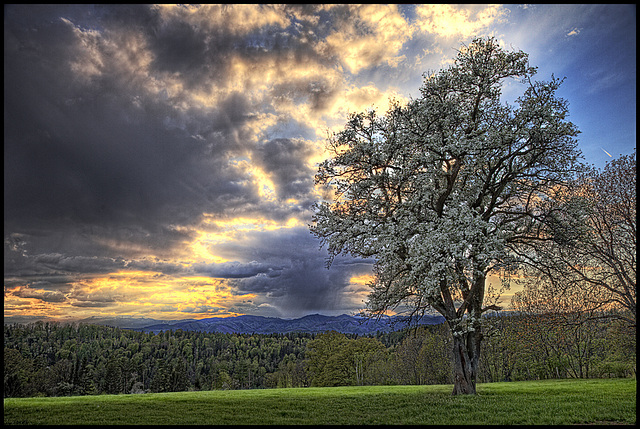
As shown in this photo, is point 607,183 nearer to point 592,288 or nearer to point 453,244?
point 592,288

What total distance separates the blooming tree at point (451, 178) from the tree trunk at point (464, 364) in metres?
0.06

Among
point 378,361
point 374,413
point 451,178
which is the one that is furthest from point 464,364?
point 378,361

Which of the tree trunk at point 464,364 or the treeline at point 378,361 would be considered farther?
the treeline at point 378,361

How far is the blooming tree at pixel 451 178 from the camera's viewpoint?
20.9 meters

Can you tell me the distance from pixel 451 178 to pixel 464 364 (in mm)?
11341

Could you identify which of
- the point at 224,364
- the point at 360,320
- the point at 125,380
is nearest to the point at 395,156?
the point at 360,320

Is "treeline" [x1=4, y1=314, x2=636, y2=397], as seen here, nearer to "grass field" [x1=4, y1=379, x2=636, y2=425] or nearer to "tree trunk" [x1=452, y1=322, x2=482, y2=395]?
"tree trunk" [x1=452, y1=322, x2=482, y2=395]

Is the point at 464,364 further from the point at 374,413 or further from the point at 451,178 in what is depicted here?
the point at 451,178

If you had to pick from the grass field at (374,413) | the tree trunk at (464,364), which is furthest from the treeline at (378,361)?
the grass field at (374,413)

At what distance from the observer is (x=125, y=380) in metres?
121

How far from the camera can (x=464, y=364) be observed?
22344mm

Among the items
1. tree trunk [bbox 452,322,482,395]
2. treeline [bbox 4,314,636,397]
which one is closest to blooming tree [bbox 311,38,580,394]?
tree trunk [bbox 452,322,482,395]

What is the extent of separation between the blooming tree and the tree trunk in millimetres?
60

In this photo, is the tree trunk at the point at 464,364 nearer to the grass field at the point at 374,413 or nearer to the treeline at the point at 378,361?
the treeline at the point at 378,361
